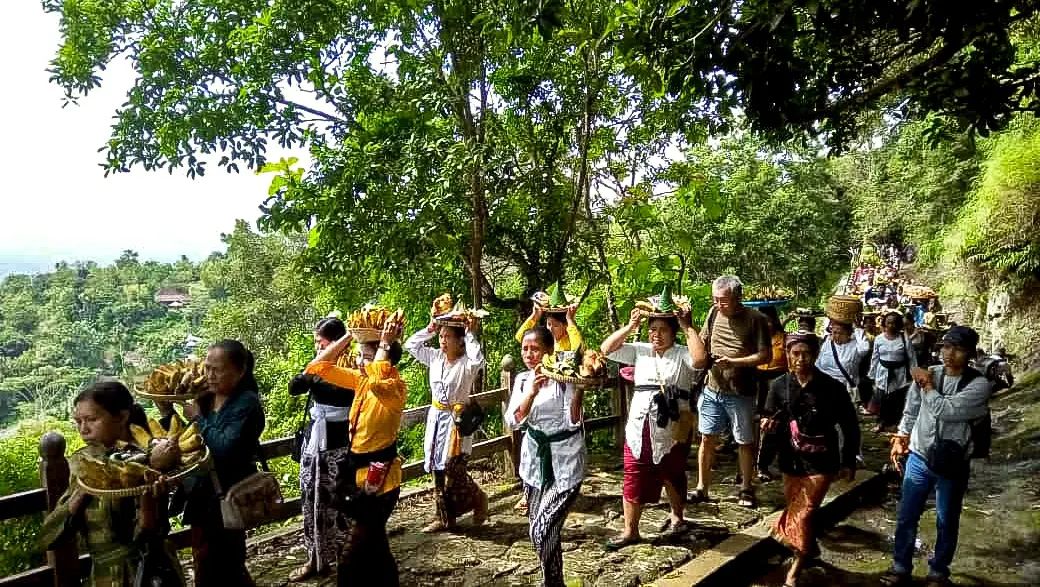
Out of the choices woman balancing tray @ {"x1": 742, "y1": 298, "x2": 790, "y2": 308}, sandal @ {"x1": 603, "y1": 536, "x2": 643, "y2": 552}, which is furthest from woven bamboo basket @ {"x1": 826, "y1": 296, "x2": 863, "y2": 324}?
sandal @ {"x1": 603, "y1": 536, "x2": 643, "y2": 552}

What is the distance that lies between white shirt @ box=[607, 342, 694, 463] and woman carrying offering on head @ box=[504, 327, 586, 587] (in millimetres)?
871

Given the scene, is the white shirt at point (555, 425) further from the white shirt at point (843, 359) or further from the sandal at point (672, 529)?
the white shirt at point (843, 359)

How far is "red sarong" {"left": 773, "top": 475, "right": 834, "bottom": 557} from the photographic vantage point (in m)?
4.57

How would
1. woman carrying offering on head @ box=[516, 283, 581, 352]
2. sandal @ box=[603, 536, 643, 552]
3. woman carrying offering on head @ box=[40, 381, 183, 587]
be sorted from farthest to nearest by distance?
woman carrying offering on head @ box=[516, 283, 581, 352] < sandal @ box=[603, 536, 643, 552] < woman carrying offering on head @ box=[40, 381, 183, 587]

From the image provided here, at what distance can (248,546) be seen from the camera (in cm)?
529

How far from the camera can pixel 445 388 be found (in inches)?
212

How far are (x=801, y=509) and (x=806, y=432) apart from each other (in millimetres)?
549

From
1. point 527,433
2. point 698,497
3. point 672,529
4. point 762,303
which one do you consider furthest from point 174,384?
point 762,303

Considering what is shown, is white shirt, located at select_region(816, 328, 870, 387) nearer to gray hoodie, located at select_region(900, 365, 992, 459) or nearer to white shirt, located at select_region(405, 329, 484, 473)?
gray hoodie, located at select_region(900, 365, 992, 459)

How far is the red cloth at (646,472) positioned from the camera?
504 centimetres

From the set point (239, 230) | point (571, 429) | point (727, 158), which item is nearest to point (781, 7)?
point (571, 429)

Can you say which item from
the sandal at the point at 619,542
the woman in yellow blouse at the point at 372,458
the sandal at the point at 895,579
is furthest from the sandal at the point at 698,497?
the woman in yellow blouse at the point at 372,458

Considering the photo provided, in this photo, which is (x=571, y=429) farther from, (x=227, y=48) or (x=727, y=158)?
(x=727, y=158)

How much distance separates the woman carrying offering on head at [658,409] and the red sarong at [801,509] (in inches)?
32.2
